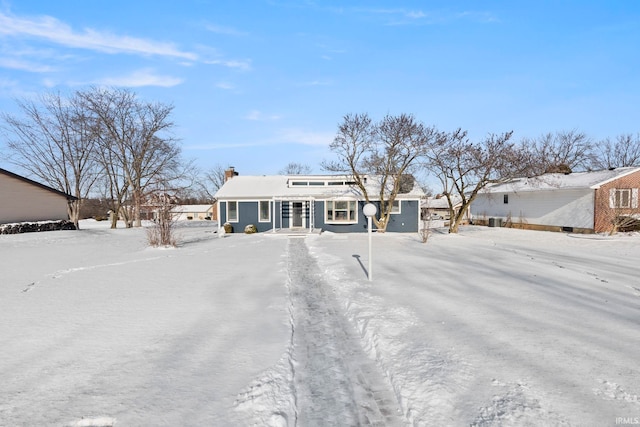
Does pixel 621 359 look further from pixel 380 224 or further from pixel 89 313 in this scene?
pixel 380 224

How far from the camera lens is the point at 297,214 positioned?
2266 cm

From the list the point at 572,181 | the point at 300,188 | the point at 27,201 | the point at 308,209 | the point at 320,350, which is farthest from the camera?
the point at 572,181

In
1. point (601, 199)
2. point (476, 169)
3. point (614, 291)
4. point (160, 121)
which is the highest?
point (160, 121)

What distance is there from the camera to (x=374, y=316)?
512cm

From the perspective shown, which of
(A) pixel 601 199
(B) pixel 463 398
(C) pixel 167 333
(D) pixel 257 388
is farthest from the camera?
(A) pixel 601 199

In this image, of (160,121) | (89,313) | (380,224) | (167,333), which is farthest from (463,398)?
(160,121)

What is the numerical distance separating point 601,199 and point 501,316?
71.7ft

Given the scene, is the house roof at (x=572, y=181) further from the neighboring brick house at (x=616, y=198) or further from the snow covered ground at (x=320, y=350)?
the snow covered ground at (x=320, y=350)

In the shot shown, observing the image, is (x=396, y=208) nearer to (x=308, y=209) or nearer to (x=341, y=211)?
(x=341, y=211)

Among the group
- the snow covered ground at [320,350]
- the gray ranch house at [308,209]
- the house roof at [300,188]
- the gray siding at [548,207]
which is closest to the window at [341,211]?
the gray ranch house at [308,209]

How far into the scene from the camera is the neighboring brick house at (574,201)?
21.1 m

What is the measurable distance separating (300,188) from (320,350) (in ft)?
64.9

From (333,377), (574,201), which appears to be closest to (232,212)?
(333,377)

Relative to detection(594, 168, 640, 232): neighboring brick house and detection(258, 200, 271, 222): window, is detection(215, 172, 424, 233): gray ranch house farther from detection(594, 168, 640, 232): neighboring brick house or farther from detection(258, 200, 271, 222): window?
detection(594, 168, 640, 232): neighboring brick house
